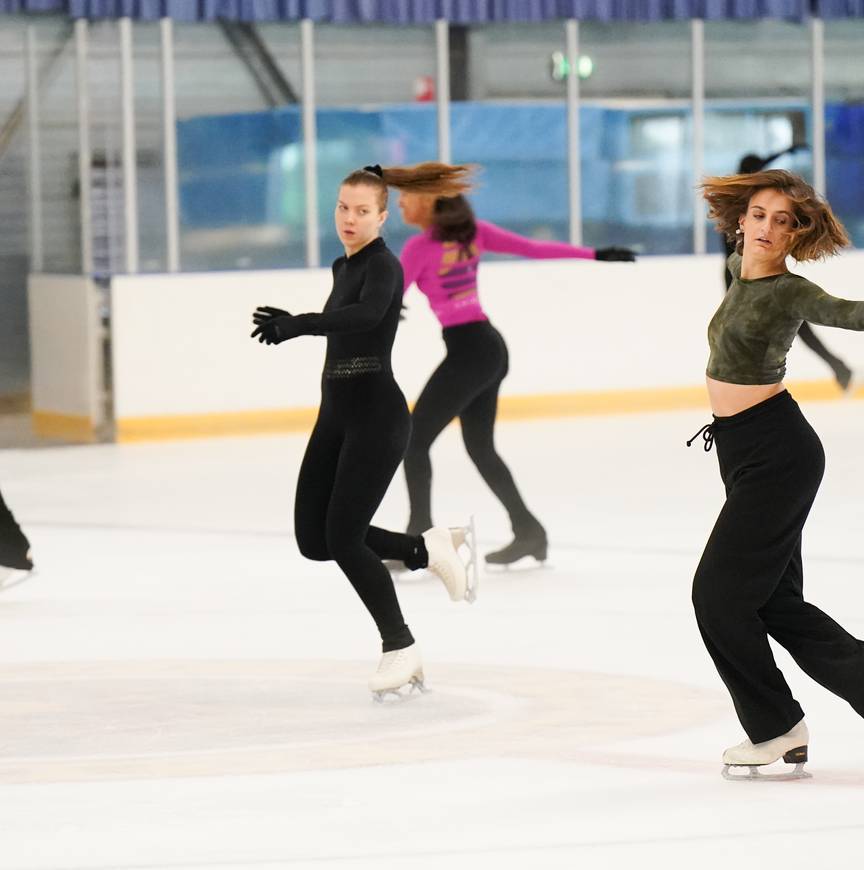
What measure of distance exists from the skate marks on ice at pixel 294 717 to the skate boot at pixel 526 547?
183 centimetres

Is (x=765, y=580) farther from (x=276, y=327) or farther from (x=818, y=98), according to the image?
(x=818, y=98)

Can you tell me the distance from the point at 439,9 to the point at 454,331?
272 inches

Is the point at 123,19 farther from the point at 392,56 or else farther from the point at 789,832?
the point at 789,832

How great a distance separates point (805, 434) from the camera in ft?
13.2

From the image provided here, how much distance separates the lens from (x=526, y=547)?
721 cm

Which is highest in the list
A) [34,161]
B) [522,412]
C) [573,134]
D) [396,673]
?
[573,134]

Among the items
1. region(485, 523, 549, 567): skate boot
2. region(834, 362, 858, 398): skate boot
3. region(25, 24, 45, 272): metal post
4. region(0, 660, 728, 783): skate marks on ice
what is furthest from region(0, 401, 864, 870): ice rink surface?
region(25, 24, 45, 272): metal post

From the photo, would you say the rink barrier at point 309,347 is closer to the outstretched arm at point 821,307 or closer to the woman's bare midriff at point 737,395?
the woman's bare midriff at point 737,395

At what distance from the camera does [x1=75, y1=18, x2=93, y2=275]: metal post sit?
41.1 feet

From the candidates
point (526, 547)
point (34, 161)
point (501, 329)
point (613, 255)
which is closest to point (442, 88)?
point (501, 329)

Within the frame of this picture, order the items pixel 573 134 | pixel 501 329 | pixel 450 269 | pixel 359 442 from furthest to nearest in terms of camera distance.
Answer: pixel 573 134 → pixel 501 329 → pixel 450 269 → pixel 359 442

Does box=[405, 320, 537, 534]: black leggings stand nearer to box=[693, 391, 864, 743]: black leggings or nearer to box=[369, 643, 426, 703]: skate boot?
box=[369, 643, 426, 703]: skate boot

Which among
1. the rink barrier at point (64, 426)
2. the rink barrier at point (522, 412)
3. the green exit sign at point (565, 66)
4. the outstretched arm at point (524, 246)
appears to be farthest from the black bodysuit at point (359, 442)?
the green exit sign at point (565, 66)

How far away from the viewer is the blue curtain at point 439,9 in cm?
1248
